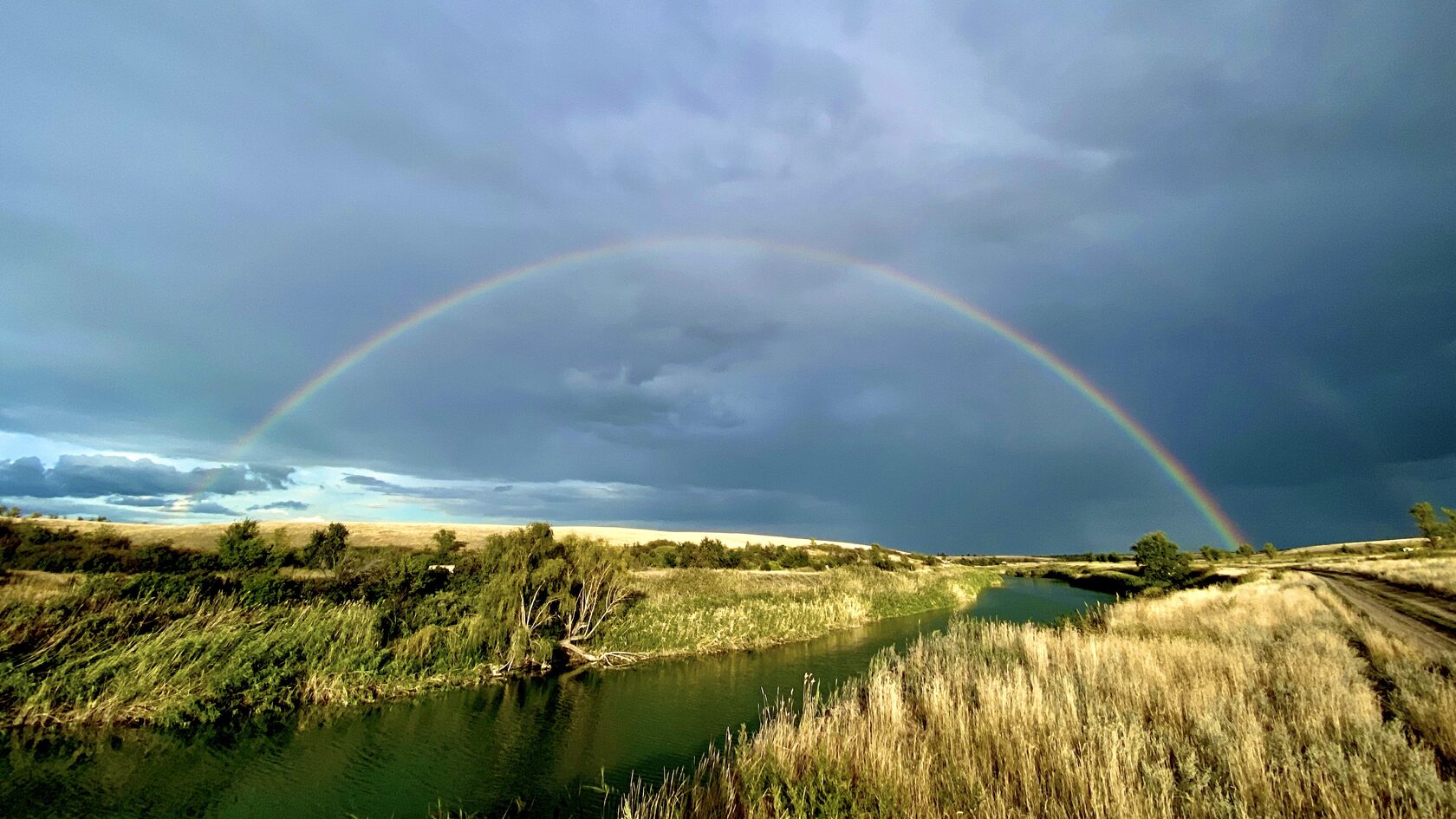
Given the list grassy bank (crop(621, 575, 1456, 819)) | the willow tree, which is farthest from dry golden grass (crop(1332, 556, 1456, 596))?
the willow tree

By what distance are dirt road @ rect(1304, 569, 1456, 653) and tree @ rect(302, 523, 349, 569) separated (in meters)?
49.7

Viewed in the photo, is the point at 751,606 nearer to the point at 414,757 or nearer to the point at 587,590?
the point at 587,590

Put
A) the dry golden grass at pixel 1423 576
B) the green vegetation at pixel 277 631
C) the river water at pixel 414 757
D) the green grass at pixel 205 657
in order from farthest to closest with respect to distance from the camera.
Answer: the dry golden grass at pixel 1423 576
the green vegetation at pixel 277 631
the green grass at pixel 205 657
the river water at pixel 414 757

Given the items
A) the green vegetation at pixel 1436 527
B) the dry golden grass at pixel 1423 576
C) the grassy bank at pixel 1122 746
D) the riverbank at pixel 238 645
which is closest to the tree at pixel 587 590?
the riverbank at pixel 238 645

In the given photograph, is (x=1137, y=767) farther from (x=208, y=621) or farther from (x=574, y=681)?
(x=208, y=621)

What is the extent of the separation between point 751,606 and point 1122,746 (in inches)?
995

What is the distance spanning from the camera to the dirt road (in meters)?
19.0

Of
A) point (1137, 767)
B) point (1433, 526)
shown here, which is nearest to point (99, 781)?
point (1137, 767)

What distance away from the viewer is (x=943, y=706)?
11945 millimetres

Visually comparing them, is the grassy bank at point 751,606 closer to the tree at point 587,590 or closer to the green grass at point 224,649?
the green grass at point 224,649

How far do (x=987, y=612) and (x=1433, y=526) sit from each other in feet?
255

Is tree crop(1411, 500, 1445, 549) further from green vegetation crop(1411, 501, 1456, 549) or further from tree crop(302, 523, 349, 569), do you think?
tree crop(302, 523, 349, 569)

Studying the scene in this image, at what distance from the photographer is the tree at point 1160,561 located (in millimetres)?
60500

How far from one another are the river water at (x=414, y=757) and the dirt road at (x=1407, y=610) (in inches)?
713
